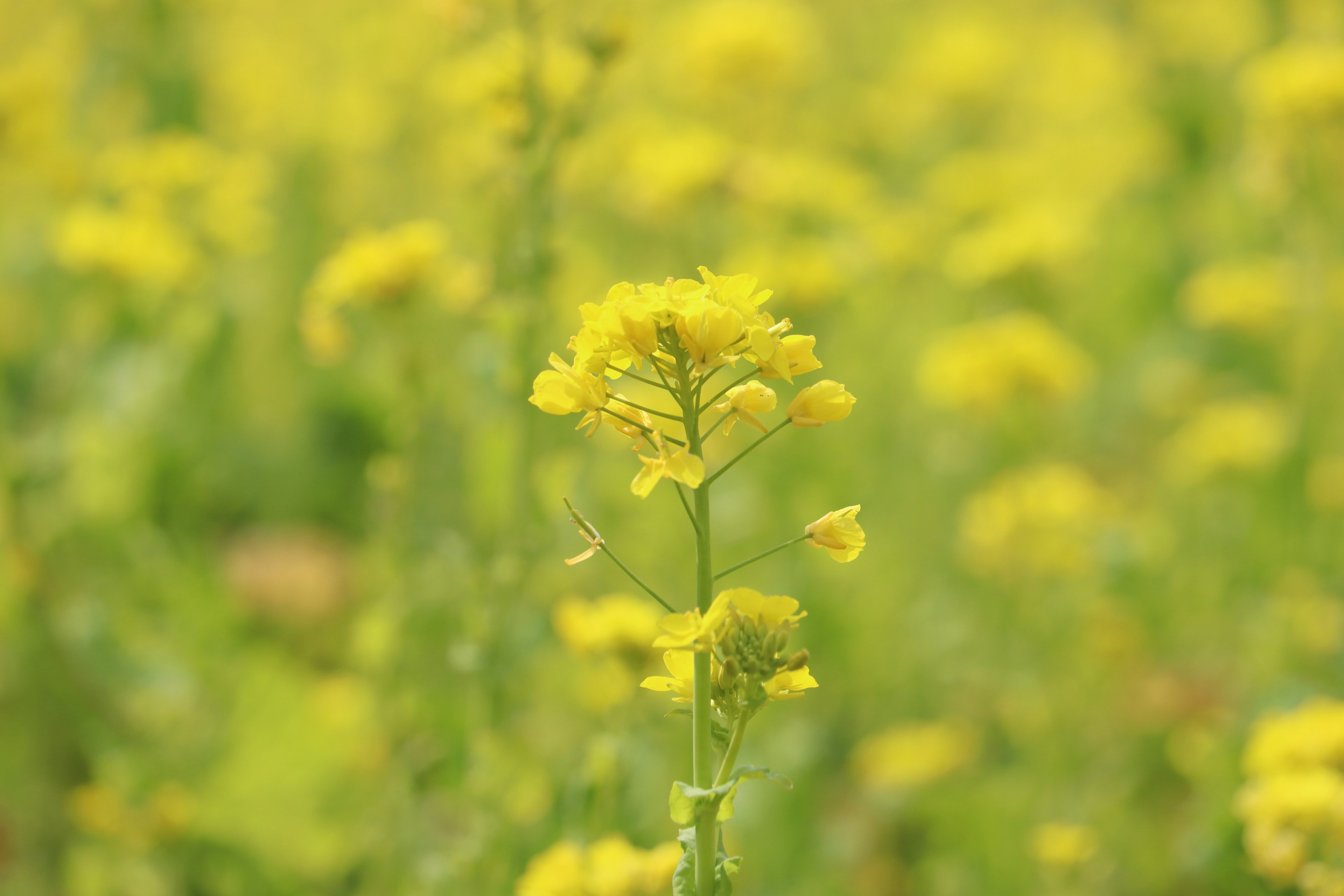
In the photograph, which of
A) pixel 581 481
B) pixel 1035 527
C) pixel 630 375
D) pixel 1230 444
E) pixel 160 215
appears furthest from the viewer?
pixel 1230 444

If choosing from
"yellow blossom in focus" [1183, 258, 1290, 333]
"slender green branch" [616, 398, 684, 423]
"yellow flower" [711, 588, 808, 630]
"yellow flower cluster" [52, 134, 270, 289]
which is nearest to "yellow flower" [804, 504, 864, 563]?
"yellow flower" [711, 588, 808, 630]

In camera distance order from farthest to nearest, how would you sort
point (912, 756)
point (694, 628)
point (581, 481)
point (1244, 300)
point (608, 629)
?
point (1244, 300) < point (912, 756) < point (581, 481) < point (608, 629) < point (694, 628)

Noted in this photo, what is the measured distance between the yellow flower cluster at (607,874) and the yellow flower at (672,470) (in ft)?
2.21

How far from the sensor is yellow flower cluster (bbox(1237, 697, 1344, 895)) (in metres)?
1.55

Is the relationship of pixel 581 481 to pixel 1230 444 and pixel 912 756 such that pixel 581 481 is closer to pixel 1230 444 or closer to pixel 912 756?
pixel 912 756

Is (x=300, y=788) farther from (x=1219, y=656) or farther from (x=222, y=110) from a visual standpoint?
(x=222, y=110)

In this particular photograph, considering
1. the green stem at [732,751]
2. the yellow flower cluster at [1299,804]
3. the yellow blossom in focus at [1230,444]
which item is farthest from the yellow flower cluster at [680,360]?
the yellow blossom in focus at [1230,444]

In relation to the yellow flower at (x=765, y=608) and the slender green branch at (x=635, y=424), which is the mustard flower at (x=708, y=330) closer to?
the slender green branch at (x=635, y=424)

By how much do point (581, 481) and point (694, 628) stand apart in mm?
1278

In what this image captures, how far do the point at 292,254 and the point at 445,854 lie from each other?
138 inches

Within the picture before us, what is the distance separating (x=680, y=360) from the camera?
106cm

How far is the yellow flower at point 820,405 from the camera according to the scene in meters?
1.11

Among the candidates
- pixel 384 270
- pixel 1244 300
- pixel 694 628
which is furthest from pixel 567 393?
pixel 1244 300

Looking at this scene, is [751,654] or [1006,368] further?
[1006,368]
